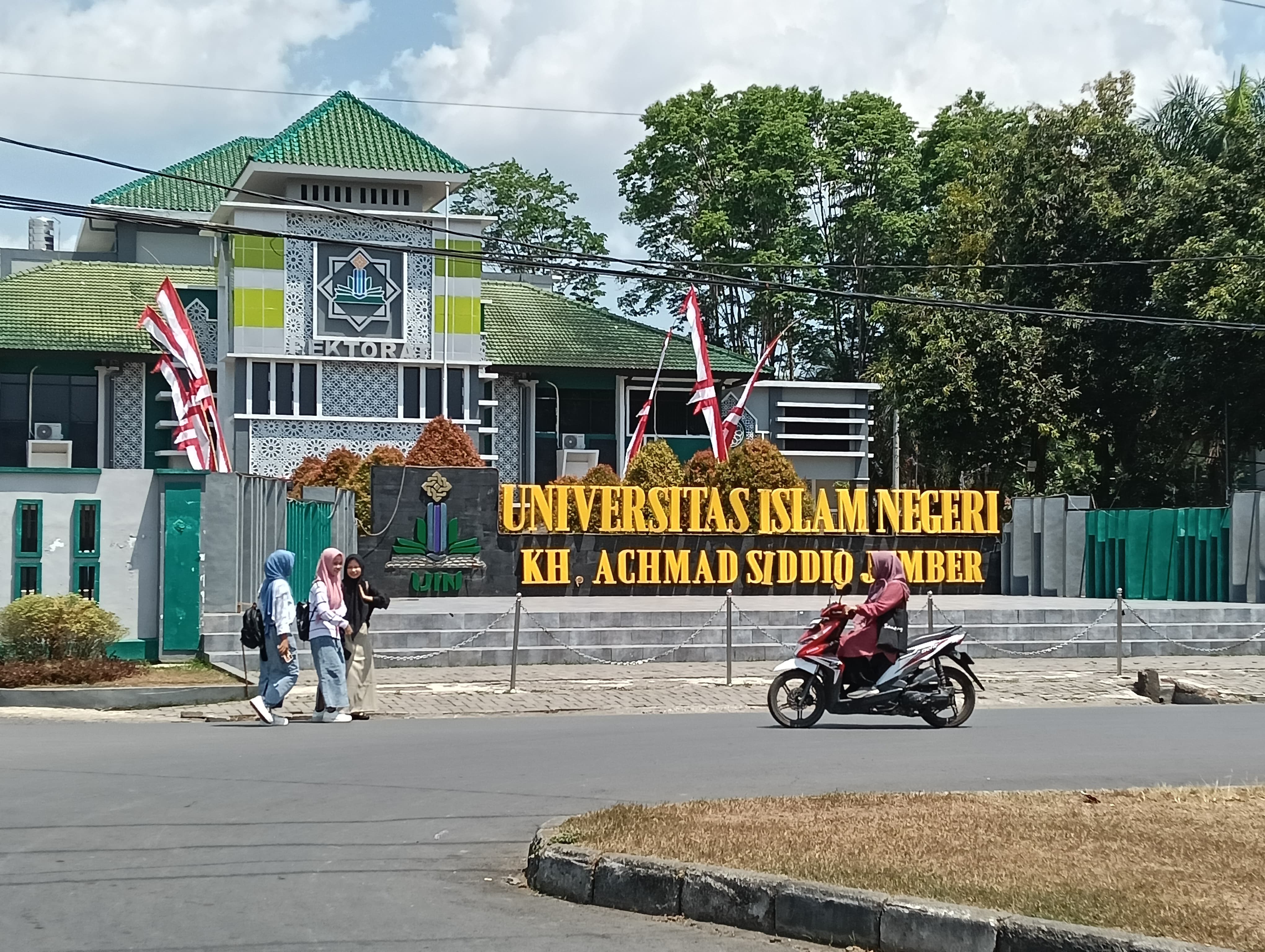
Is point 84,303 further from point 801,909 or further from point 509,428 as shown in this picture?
point 801,909

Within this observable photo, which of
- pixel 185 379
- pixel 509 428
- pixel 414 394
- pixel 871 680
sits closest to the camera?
pixel 871 680

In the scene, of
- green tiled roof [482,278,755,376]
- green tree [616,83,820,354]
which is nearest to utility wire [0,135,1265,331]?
green tiled roof [482,278,755,376]

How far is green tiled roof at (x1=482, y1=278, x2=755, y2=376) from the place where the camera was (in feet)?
149

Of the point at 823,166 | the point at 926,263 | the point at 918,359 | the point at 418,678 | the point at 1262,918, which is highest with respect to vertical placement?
the point at 823,166

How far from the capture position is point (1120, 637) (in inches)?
842

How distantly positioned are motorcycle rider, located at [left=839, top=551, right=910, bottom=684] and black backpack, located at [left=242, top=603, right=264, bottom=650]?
18.0ft

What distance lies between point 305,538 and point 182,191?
29.7 meters

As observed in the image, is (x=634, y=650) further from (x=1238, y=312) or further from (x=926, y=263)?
(x=926, y=263)

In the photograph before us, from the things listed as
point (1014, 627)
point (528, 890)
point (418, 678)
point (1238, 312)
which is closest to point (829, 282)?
point (1238, 312)

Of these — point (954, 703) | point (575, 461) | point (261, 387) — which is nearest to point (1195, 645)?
point (954, 703)

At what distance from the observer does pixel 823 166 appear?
55438 mm

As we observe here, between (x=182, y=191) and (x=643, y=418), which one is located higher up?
(x=182, y=191)

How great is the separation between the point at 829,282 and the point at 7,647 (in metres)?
44.4

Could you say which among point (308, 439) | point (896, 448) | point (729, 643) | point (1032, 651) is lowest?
point (1032, 651)
